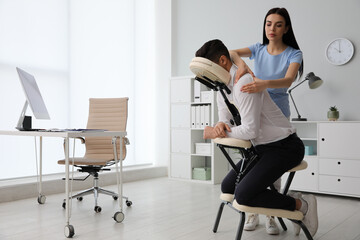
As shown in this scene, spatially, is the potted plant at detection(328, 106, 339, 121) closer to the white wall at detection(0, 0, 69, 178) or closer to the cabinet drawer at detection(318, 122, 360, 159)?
the cabinet drawer at detection(318, 122, 360, 159)

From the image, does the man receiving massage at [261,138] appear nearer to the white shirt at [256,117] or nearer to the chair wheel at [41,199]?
the white shirt at [256,117]

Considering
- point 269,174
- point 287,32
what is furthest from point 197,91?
point 269,174

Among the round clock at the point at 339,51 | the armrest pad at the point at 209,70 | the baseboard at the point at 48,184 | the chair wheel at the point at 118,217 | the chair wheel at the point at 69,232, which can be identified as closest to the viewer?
the armrest pad at the point at 209,70

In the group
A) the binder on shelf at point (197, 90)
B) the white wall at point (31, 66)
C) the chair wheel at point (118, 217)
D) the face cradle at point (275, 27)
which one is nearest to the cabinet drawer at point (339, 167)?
the binder on shelf at point (197, 90)

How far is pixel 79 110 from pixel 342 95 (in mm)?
3149

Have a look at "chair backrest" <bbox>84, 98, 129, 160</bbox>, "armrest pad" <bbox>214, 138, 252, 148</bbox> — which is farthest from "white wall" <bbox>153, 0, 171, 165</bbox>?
"armrest pad" <bbox>214, 138, 252, 148</bbox>

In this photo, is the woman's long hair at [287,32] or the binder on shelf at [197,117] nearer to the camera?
the woman's long hair at [287,32]

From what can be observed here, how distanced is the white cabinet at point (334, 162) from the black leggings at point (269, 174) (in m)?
1.98

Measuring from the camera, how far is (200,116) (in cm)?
483

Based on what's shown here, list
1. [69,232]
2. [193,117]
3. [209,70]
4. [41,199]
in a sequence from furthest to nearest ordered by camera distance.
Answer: [193,117] → [41,199] → [69,232] → [209,70]

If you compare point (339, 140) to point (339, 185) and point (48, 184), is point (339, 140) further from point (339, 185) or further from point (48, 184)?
point (48, 184)

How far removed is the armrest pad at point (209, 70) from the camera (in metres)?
1.85

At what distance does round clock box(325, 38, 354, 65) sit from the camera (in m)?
4.11

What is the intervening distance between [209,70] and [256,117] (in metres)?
0.34
